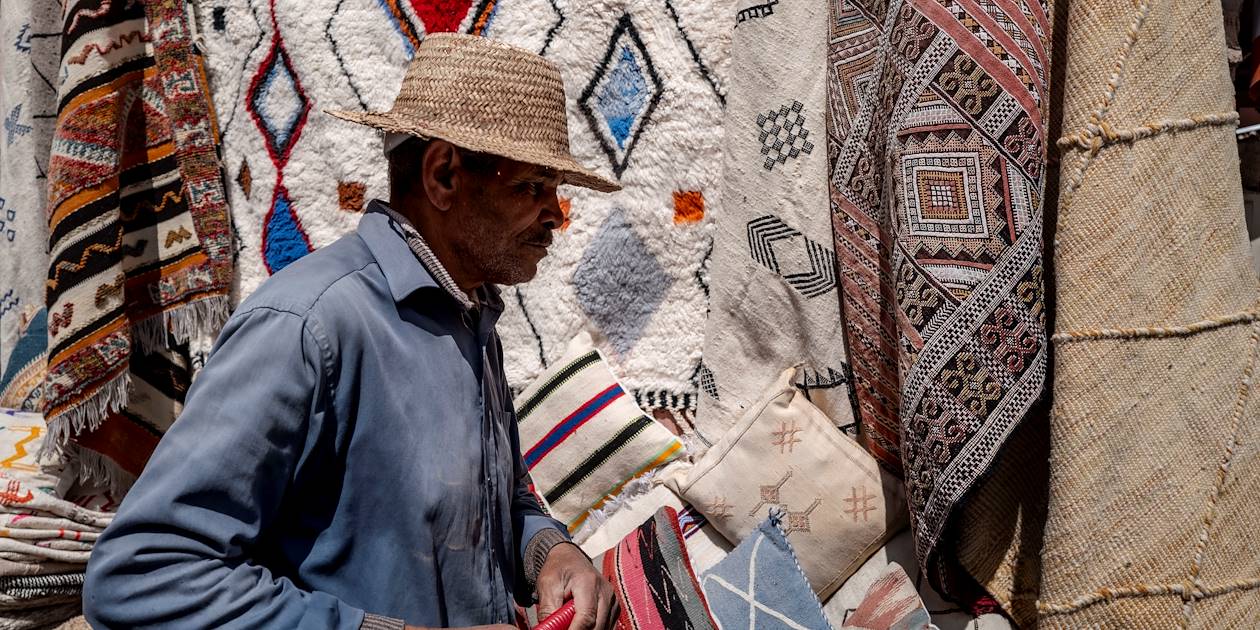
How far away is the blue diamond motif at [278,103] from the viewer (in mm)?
2939

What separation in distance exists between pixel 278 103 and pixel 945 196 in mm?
1911

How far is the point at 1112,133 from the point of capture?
1808mm

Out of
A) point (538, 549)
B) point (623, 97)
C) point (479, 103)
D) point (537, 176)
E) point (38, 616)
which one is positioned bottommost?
point (38, 616)

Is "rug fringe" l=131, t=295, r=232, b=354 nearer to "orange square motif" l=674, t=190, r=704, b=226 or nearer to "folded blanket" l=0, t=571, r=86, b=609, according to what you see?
"folded blanket" l=0, t=571, r=86, b=609

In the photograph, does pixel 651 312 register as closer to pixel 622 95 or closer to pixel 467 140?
pixel 622 95

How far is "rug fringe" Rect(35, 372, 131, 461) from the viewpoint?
2.74 meters

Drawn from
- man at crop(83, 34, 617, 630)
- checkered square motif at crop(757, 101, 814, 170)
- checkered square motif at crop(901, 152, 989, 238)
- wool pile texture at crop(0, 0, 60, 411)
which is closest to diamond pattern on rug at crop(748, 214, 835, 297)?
checkered square motif at crop(757, 101, 814, 170)

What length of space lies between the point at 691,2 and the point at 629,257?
2.12 feet

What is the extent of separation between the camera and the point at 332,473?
1.32 metres

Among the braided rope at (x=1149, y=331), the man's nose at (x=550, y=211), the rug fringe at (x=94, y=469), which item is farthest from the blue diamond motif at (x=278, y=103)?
the braided rope at (x=1149, y=331)

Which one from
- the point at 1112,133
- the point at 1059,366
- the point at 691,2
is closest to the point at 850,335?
the point at 1059,366

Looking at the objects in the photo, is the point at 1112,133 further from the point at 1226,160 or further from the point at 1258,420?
the point at 1258,420

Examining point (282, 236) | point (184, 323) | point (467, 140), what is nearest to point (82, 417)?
point (184, 323)

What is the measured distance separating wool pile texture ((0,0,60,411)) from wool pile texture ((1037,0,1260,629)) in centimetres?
285
